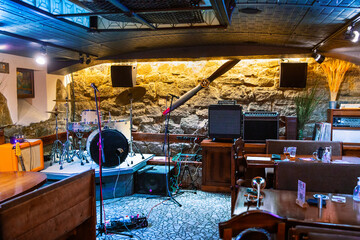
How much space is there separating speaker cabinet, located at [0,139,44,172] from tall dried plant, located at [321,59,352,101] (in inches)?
212

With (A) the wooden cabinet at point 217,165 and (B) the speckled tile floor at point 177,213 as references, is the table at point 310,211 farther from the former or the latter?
(A) the wooden cabinet at point 217,165

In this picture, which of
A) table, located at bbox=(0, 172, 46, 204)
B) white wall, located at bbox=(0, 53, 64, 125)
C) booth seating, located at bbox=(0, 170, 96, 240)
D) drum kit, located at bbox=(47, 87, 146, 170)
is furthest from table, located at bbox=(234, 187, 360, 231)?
white wall, located at bbox=(0, 53, 64, 125)

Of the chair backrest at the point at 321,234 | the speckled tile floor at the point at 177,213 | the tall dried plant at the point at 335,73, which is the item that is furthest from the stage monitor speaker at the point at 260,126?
the chair backrest at the point at 321,234

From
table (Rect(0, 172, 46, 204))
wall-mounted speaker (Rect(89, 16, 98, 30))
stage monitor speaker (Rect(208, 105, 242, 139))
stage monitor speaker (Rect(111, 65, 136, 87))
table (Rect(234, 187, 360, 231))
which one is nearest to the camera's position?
table (Rect(234, 187, 360, 231))

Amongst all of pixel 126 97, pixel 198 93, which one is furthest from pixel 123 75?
pixel 198 93

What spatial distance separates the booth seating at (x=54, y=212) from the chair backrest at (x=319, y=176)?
1.89 meters

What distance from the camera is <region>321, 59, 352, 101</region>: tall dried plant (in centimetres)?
510

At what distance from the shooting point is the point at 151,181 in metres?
4.83

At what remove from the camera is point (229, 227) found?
153 centimetres

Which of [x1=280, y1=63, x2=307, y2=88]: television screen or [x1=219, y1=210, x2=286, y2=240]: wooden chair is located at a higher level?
[x1=280, y1=63, x2=307, y2=88]: television screen

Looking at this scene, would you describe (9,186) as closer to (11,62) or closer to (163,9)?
(163,9)

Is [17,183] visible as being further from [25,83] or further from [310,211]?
[25,83]

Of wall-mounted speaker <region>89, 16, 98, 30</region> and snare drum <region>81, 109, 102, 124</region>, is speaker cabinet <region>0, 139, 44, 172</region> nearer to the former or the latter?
snare drum <region>81, 109, 102, 124</region>

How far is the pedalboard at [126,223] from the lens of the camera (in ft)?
11.7
